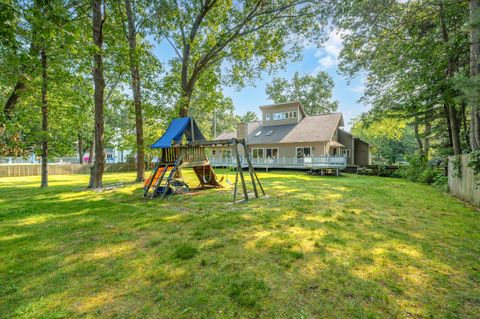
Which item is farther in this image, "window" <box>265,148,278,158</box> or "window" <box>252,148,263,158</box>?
"window" <box>252,148,263,158</box>

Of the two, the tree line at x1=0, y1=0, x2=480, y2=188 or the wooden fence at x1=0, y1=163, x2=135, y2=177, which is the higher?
the tree line at x1=0, y1=0, x2=480, y2=188

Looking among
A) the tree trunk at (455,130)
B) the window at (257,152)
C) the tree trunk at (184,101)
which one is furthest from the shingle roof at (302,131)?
the tree trunk at (184,101)

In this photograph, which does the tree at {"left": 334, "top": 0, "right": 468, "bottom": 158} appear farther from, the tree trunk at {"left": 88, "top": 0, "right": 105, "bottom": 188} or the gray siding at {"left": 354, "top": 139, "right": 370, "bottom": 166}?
the tree trunk at {"left": 88, "top": 0, "right": 105, "bottom": 188}

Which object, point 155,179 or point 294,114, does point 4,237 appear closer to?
point 155,179

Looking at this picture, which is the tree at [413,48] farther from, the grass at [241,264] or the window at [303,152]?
the window at [303,152]

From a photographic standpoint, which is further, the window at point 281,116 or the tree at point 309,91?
the tree at point 309,91

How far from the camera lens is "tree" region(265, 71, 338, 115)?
38.4 m

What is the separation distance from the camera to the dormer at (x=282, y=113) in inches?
1041

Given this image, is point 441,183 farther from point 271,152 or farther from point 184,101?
point 271,152

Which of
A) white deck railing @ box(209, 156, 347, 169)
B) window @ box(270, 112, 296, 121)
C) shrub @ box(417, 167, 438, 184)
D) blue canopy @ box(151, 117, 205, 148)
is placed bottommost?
shrub @ box(417, 167, 438, 184)

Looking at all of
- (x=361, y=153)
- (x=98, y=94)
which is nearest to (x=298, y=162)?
(x=361, y=153)

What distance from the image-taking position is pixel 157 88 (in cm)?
1195

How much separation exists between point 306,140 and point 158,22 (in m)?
16.2

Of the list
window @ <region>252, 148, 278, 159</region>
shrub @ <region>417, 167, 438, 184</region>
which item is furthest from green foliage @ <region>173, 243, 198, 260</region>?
window @ <region>252, 148, 278, 159</region>
